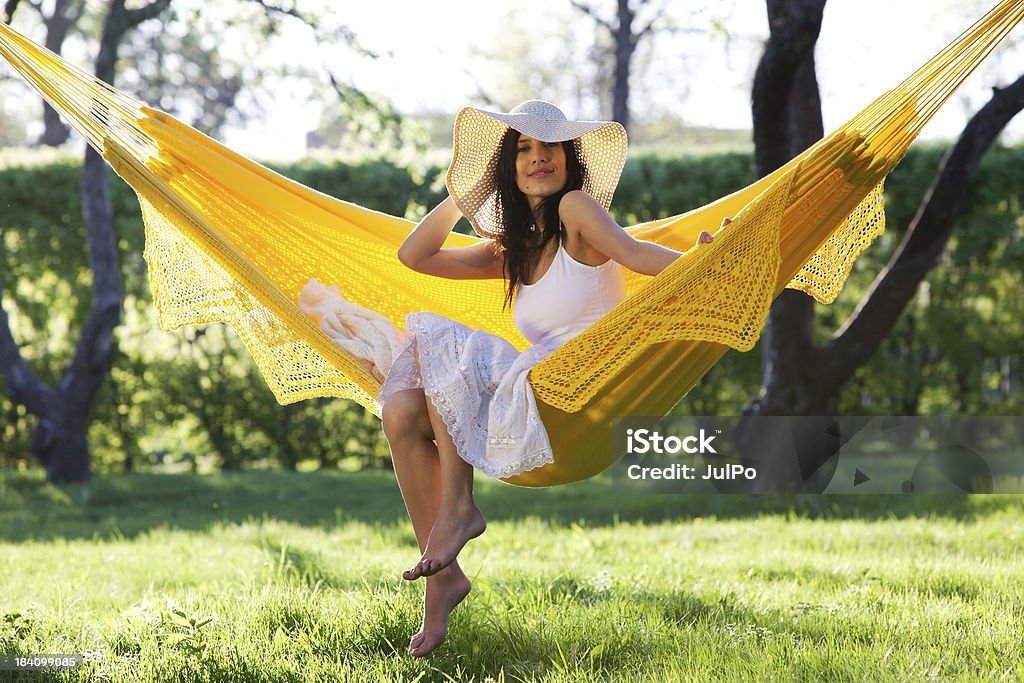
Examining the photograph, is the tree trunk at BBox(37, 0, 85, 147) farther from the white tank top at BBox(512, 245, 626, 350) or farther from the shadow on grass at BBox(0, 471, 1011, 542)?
the white tank top at BBox(512, 245, 626, 350)

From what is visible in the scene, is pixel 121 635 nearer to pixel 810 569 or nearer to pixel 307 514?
pixel 810 569

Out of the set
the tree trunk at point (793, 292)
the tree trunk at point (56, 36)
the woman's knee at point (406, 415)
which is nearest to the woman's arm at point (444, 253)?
the woman's knee at point (406, 415)

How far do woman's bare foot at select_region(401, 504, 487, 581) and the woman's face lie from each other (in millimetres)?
701

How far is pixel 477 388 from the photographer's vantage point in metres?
1.90

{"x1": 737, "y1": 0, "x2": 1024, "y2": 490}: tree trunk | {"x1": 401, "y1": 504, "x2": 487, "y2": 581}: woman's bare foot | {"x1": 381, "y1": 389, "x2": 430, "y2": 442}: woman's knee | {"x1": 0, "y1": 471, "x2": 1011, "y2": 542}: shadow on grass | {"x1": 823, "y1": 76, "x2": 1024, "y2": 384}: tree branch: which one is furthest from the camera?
{"x1": 0, "y1": 471, "x2": 1011, "y2": 542}: shadow on grass

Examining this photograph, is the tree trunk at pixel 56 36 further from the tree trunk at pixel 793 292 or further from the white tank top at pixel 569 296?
the white tank top at pixel 569 296

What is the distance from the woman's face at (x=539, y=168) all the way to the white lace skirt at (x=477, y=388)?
14.0 inches

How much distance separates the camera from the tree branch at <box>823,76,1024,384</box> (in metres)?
3.66

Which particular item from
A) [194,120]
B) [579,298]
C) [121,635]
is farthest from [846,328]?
[194,120]

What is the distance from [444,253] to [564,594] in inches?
34.2

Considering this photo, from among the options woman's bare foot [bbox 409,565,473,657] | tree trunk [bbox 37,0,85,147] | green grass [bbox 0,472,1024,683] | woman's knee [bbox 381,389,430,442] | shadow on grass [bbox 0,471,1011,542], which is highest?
tree trunk [bbox 37,0,85,147]

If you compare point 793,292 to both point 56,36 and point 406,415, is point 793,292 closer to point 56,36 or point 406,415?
point 406,415

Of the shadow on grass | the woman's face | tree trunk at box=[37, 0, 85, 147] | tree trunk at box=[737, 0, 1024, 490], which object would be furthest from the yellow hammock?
tree trunk at box=[37, 0, 85, 147]

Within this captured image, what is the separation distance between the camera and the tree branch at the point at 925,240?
366cm
